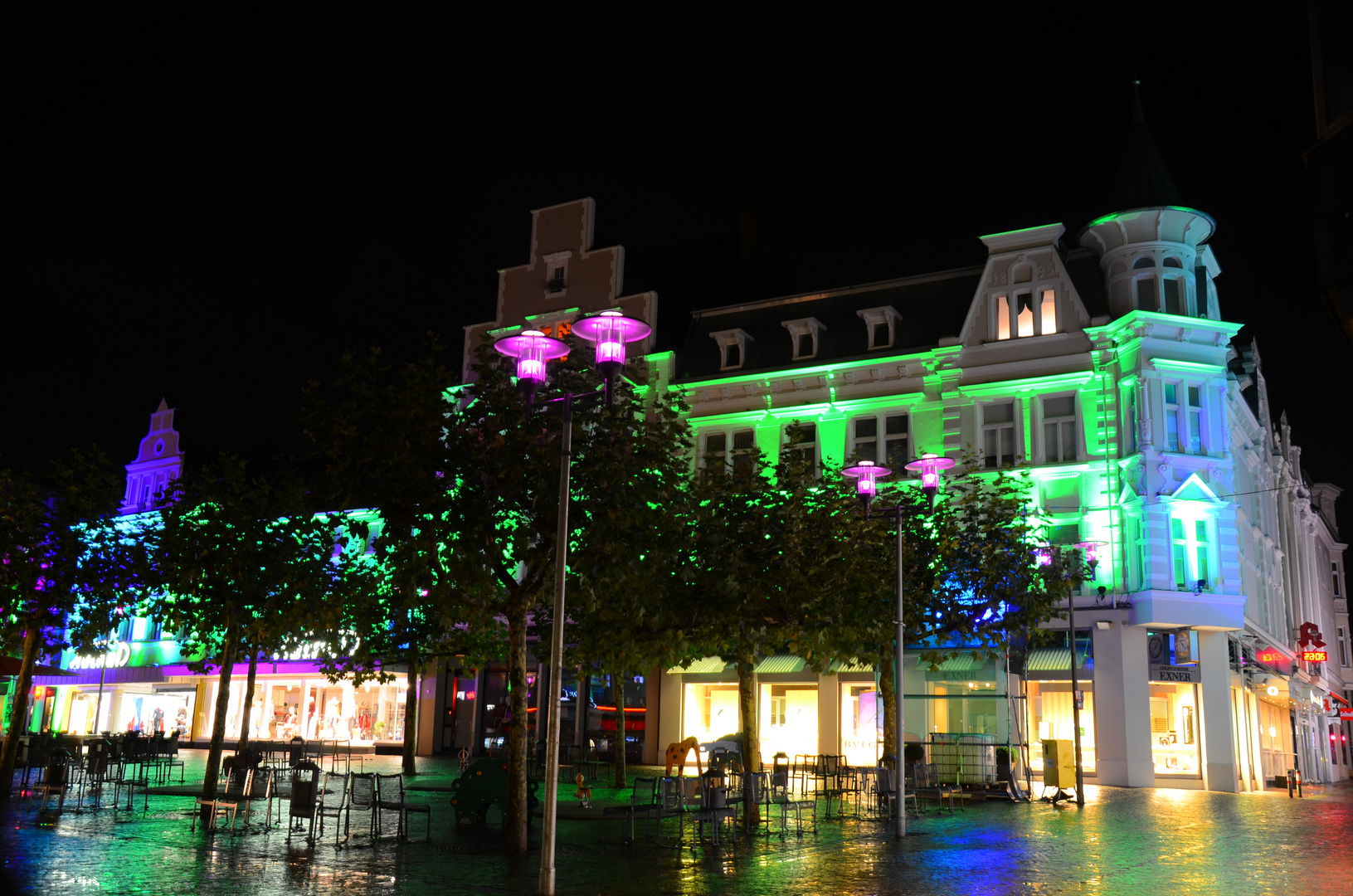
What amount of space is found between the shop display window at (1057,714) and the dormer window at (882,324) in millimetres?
12834

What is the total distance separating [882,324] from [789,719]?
48.0 feet

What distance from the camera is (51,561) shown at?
2391 centimetres

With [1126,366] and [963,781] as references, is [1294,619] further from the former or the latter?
[963,781]

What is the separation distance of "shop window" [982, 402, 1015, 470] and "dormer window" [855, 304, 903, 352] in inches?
176

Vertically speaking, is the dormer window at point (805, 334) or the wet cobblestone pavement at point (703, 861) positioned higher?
the dormer window at point (805, 334)

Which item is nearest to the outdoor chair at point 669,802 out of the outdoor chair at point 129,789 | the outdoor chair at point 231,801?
the outdoor chair at point 231,801

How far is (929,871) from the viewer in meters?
14.6

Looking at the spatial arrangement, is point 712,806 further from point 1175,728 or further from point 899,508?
point 1175,728

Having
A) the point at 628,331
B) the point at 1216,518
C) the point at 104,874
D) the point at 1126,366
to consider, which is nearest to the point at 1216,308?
the point at 1126,366

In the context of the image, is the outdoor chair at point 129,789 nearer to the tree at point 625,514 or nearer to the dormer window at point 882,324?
the tree at point 625,514

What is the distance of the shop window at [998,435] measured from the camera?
124 ft

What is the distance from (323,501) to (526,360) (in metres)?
4.56

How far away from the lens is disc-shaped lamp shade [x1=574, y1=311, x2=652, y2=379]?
12875 millimetres

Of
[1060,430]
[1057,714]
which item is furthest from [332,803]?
[1060,430]
